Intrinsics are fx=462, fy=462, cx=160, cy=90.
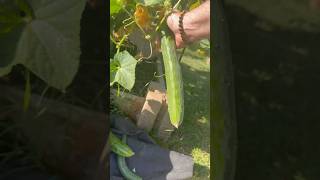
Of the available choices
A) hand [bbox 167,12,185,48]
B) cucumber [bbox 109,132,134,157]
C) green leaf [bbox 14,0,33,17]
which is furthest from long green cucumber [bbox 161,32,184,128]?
green leaf [bbox 14,0,33,17]

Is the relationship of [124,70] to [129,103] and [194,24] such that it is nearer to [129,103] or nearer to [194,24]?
[129,103]

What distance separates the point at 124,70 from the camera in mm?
931

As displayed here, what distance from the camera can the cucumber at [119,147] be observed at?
0.88 metres

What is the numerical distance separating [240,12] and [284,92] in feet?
0.42

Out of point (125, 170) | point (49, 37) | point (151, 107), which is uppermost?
point (49, 37)

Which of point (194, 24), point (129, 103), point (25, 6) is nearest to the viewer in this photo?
point (25, 6)

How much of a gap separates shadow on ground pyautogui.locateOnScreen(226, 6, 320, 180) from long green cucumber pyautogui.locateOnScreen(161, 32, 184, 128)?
0.54ft

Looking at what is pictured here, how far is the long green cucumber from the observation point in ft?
2.66

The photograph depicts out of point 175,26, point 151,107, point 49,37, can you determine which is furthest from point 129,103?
point 49,37

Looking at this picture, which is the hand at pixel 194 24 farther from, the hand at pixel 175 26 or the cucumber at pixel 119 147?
the cucumber at pixel 119 147

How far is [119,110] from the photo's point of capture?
905 mm

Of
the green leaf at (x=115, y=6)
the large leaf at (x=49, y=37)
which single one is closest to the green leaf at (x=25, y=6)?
the large leaf at (x=49, y=37)

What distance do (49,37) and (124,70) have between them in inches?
12.3

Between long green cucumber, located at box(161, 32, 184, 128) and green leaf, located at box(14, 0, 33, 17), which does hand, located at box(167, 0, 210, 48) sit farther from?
green leaf, located at box(14, 0, 33, 17)
